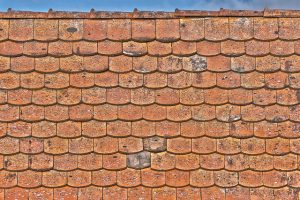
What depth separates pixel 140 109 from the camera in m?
4.59

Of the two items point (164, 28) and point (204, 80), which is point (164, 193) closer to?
point (204, 80)

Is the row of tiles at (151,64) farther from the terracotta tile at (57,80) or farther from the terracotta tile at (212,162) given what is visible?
the terracotta tile at (212,162)

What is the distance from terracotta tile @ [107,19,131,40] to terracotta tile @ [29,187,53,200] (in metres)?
1.55

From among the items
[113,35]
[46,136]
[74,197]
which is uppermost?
[113,35]

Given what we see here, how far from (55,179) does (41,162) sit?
206 millimetres

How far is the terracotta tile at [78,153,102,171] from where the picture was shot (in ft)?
14.9

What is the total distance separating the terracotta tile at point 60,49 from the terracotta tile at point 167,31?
850mm

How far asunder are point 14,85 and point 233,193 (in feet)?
7.48

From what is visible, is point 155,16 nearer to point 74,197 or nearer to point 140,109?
point 140,109

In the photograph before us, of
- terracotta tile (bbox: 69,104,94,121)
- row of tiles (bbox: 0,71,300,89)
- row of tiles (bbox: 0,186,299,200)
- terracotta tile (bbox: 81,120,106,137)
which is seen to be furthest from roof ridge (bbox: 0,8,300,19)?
row of tiles (bbox: 0,186,299,200)

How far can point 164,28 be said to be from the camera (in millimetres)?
4680

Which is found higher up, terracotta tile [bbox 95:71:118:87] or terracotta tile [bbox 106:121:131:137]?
terracotta tile [bbox 95:71:118:87]

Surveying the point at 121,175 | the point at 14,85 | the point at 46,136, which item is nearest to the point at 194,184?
the point at 121,175

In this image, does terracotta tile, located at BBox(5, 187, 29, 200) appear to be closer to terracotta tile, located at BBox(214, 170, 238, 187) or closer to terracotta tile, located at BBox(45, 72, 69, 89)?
Result: terracotta tile, located at BBox(45, 72, 69, 89)
